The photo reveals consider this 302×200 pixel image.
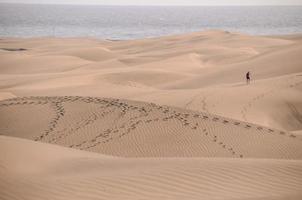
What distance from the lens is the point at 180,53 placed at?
3619 cm

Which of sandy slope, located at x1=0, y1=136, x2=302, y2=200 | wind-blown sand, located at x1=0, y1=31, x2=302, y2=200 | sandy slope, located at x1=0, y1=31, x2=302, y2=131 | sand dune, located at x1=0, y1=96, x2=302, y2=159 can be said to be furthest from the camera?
sandy slope, located at x1=0, y1=31, x2=302, y2=131

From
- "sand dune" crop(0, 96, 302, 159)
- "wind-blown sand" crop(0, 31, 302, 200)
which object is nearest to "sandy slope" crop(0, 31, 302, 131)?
"wind-blown sand" crop(0, 31, 302, 200)

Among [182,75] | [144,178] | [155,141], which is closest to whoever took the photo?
[144,178]

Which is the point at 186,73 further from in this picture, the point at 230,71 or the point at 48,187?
the point at 48,187

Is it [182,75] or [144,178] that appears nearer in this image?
[144,178]

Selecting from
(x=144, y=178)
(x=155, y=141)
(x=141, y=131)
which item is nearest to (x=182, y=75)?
(x=141, y=131)

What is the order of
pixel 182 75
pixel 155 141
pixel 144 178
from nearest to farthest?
pixel 144 178 < pixel 155 141 < pixel 182 75

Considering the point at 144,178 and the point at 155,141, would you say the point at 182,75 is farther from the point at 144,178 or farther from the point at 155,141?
the point at 144,178

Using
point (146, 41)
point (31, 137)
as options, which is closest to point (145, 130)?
point (31, 137)

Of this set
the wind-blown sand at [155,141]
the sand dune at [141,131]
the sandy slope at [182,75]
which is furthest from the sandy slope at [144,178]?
the sandy slope at [182,75]

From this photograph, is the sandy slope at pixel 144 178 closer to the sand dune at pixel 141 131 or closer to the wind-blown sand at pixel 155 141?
the wind-blown sand at pixel 155 141

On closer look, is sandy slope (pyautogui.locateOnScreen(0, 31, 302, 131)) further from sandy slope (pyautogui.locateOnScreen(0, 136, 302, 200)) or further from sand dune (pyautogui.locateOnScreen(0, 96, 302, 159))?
sandy slope (pyautogui.locateOnScreen(0, 136, 302, 200))

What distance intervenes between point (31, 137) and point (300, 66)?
15755mm

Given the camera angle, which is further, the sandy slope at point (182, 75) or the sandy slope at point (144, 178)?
the sandy slope at point (182, 75)
